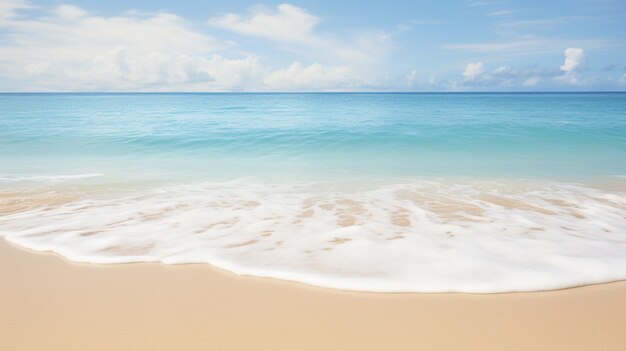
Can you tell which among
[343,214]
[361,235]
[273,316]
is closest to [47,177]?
[343,214]

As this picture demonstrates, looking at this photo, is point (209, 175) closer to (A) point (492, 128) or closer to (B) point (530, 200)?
(B) point (530, 200)

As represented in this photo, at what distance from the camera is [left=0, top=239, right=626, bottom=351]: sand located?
2344mm

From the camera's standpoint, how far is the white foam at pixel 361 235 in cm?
331

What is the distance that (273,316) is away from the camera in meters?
2.65

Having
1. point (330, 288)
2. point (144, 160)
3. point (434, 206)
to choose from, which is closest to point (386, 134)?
point (144, 160)

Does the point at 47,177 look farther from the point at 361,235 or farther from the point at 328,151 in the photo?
the point at 328,151

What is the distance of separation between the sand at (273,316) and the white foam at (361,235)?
0.23m

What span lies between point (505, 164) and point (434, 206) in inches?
252

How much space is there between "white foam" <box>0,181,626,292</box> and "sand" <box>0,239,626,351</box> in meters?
0.23

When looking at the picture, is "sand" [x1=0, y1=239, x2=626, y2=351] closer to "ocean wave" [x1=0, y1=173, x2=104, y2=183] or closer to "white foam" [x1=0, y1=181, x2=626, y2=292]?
"white foam" [x1=0, y1=181, x2=626, y2=292]

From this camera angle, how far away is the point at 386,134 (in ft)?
56.9

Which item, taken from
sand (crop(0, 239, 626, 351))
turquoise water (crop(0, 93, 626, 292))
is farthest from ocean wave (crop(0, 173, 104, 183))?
sand (crop(0, 239, 626, 351))

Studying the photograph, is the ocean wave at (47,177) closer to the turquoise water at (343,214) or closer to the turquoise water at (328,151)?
the turquoise water at (343,214)

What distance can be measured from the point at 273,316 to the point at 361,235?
6.22 ft
